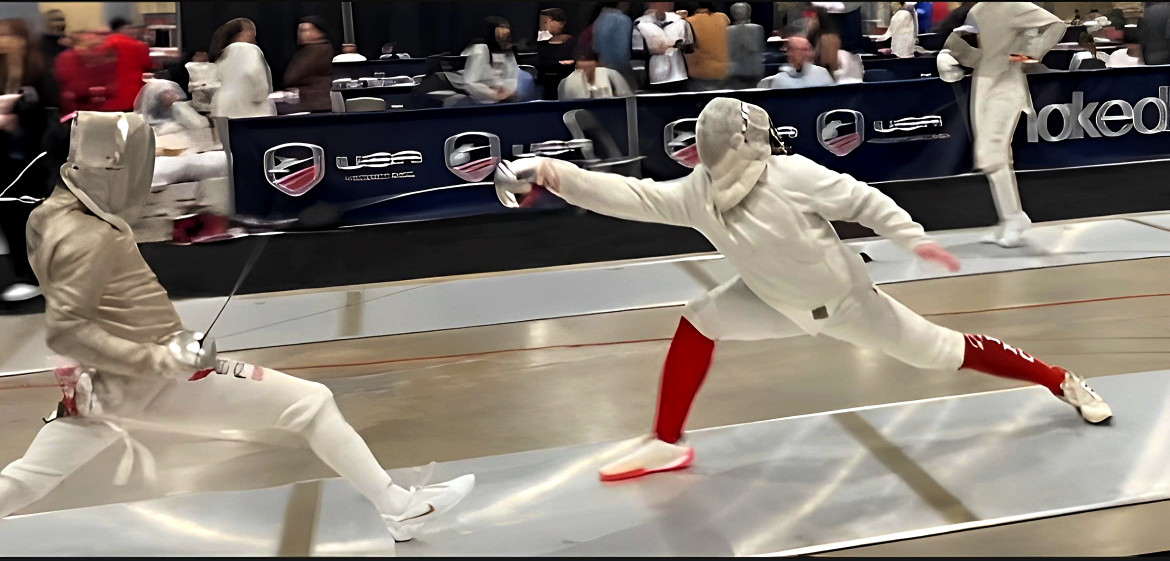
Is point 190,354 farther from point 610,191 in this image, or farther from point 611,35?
point 611,35

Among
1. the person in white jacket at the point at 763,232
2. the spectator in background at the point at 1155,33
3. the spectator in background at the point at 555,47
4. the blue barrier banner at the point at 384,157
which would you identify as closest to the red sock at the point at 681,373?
the person in white jacket at the point at 763,232

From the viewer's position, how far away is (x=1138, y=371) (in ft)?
11.8

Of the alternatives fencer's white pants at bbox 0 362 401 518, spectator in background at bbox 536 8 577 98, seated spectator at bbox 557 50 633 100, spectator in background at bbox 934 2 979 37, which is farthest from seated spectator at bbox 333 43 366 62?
spectator in background at bbox 934 2 979 37

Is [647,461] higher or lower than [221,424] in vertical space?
lower

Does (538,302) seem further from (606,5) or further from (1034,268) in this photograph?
(1034,268)

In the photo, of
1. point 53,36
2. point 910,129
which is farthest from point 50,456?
point 910,129

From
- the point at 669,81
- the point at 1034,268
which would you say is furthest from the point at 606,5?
the point at 1034,268

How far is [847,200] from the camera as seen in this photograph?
8.55 ft

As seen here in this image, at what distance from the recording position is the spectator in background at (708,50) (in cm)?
396

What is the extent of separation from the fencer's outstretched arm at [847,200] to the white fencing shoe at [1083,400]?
0.89 m

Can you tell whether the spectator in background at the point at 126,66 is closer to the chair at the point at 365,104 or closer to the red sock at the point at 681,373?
the chair at the point at 365,104

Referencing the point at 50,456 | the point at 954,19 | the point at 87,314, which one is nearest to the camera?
the point at 87,314

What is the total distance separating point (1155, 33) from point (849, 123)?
4.01 ft

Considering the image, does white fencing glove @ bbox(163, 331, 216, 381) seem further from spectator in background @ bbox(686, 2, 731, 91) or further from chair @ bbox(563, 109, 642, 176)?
spectator in background @ bbox(686, 2, 731, 91)
